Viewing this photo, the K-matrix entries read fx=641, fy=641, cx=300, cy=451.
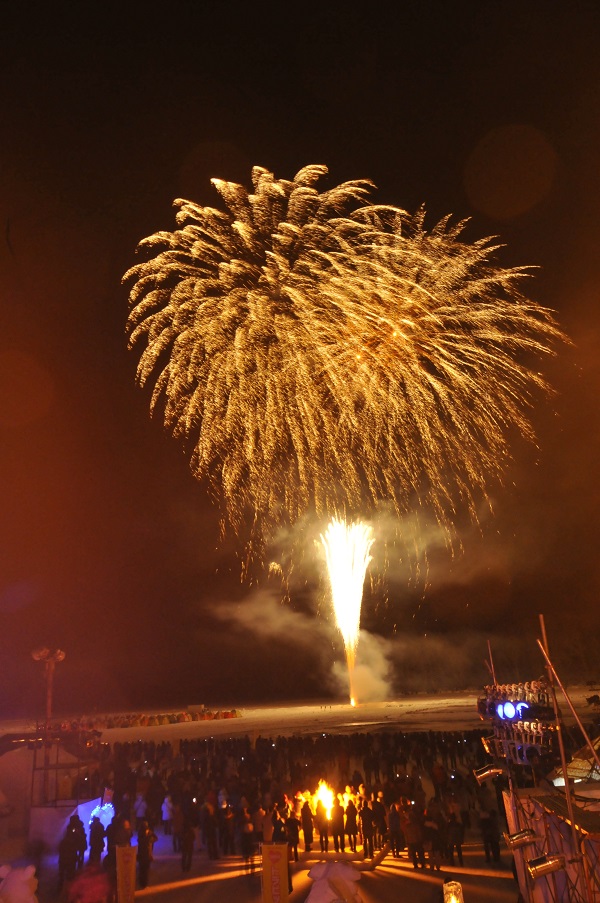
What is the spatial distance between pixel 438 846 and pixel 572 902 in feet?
15.1

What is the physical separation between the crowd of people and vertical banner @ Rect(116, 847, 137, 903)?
96 centimetres

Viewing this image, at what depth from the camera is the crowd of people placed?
34.4 feet

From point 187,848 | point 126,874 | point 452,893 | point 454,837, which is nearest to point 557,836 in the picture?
point 452,893

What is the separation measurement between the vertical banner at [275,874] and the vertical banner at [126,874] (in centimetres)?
183

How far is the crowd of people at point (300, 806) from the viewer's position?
34.4 ft

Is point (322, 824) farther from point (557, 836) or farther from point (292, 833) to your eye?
point (557, 836)

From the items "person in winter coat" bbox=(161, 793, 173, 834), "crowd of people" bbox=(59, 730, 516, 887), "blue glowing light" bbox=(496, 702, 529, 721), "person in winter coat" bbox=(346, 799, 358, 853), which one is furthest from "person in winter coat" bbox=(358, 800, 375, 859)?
"person in winter coat" bbox=(161, 793, 173, 834)

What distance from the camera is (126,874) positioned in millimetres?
8508

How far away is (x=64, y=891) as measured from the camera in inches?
399

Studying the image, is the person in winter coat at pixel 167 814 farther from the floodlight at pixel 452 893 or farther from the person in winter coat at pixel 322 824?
the floodlight at pixel 452 893

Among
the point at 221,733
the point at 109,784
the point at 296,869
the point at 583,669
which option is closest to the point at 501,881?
the point at 296,869

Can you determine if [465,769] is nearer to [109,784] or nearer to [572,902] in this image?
[109,784]

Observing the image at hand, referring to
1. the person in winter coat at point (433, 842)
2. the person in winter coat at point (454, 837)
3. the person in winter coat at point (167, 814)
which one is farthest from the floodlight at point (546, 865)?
the person in winter coat at point (167, 814)

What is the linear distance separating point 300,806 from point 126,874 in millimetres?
6423
